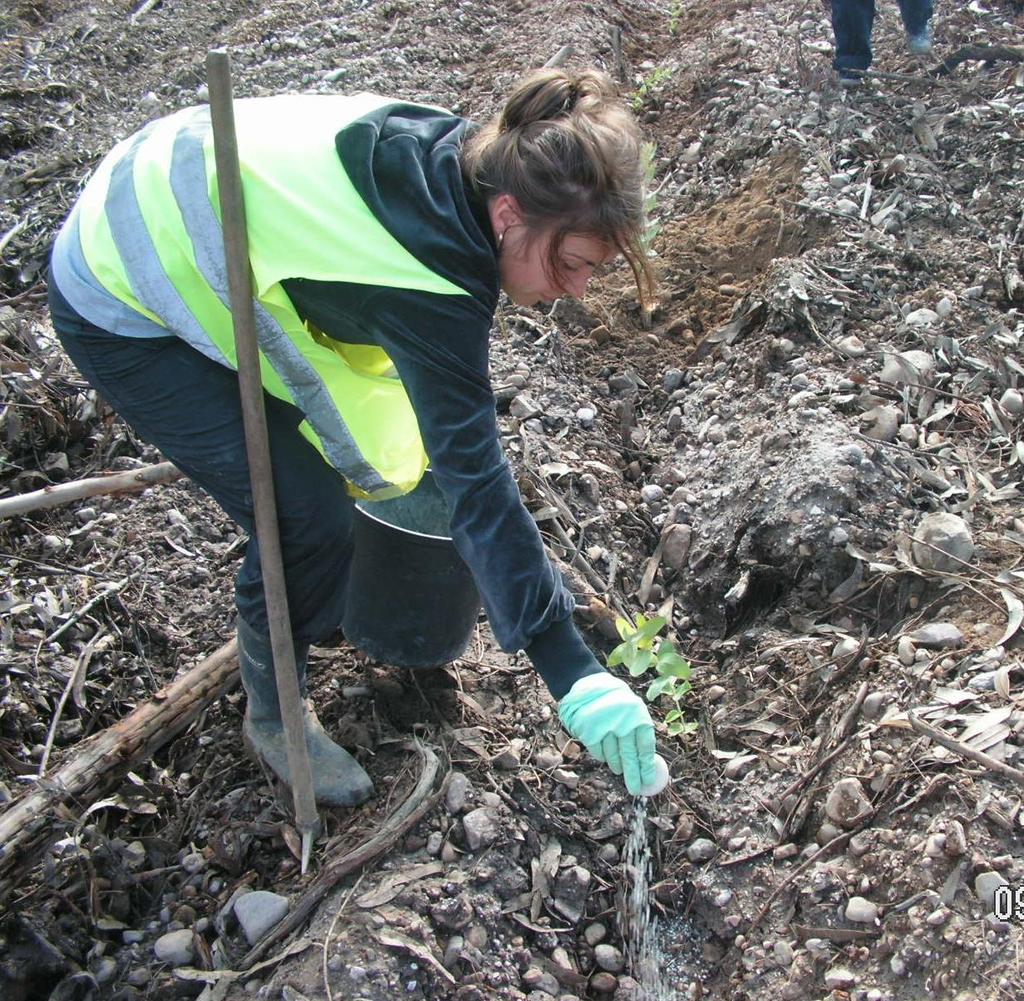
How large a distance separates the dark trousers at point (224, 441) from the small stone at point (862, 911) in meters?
1.13

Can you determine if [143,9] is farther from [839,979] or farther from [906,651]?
[839,979]

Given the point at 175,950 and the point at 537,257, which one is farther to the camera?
the point at 175,950

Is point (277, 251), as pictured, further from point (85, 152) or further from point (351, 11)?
point (351, 11)

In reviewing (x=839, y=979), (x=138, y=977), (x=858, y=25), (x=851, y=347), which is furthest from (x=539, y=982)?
(x=858, y=25)

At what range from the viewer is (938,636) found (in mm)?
2105

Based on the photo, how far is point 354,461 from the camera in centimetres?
186

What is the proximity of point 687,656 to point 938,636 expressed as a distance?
0.65m

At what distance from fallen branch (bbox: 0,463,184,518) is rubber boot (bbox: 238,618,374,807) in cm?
37

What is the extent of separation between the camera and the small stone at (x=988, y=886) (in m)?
1.62

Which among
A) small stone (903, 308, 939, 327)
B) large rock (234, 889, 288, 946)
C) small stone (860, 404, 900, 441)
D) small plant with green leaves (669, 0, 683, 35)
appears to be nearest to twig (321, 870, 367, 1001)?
large rock (234, 889, 288, 946)

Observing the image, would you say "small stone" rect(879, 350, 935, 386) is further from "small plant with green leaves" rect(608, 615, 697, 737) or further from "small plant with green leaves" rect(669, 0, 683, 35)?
"small plant with green leaves" rect(669, 0, 683, 35)

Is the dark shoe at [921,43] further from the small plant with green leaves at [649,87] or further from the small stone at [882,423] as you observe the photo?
the small stone at [882,423]

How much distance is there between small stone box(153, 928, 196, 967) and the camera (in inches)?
75.1

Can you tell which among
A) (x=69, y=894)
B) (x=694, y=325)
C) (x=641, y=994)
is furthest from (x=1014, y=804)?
(x=694, y=325)
